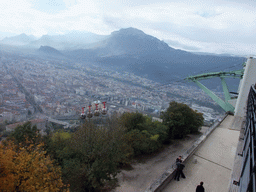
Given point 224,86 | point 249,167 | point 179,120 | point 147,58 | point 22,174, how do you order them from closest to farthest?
point 249,167 → point 22,174 → point 179,120 → point 224,86 → point 147,58

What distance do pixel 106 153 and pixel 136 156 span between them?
5.32 metres

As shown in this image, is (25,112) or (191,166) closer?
(191,166)

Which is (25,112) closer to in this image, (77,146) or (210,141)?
(77,146)

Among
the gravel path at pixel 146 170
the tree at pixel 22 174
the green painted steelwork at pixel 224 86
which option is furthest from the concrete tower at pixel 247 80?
the tree at pixel 22 174

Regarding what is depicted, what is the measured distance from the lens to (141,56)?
126m

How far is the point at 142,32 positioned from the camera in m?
166

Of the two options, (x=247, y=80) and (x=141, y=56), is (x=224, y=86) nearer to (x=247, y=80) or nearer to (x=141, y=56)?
(x=247, y=80)

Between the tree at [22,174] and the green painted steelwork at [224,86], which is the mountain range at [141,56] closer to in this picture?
the green painted steelwork at [224,86]

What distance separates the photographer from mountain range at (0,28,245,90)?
90725mm

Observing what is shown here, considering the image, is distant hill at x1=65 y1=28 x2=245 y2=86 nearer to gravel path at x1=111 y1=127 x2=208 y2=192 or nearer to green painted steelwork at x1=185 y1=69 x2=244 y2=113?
green painted steelwork at x1=185 y1=69 x2=244 y2=113

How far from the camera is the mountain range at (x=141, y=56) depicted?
298ft

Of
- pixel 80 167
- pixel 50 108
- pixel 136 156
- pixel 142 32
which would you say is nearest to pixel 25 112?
pixel 50 108

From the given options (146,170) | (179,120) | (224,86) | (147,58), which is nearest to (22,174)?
(146,170)

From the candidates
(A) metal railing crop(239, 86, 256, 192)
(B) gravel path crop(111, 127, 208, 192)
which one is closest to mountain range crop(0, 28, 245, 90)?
(B) gravel path crop(111, 127, 208, 192)
